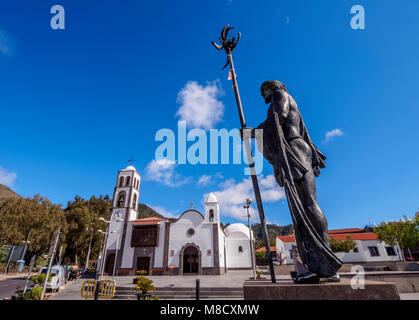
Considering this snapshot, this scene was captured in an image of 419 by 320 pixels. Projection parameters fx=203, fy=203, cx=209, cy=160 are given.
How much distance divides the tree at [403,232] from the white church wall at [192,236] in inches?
885

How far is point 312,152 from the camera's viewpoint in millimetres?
3848

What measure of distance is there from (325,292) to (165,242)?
82.5 feet

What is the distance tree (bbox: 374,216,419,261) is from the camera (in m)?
24.6

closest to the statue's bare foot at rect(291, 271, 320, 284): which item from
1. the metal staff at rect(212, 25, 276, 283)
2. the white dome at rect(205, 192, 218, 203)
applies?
the metal staff at rect(212, 25, 276, 283)

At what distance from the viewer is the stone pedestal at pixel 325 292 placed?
2254mm

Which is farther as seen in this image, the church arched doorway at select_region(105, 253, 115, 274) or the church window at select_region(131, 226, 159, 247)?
the church window at select_region(131, 226, 159, 247)

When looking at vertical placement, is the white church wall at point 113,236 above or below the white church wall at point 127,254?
above

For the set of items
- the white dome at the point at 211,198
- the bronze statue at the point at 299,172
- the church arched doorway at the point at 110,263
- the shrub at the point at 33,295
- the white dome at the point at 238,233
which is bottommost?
the shrub at the point at 33,295

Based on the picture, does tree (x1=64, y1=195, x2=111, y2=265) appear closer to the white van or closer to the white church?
the white church

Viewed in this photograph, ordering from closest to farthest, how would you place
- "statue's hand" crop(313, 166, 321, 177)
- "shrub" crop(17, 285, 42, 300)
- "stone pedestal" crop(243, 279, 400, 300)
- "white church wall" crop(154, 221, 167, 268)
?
1. "stone pedestal" crop(243, 279, 400, 300)
2. "statue's hand" crop(313, 166, 321, 177)
3. "shrub" crop(17, 285, 42, 300)
4. "white church wall" crop(154, 221, 167, 268)

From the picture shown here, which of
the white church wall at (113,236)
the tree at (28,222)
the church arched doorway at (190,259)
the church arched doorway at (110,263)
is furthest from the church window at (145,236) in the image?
the tree at (28,222)

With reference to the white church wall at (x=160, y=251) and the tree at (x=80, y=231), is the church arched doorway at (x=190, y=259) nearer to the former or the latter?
the white church wall at (x=160, y=251)

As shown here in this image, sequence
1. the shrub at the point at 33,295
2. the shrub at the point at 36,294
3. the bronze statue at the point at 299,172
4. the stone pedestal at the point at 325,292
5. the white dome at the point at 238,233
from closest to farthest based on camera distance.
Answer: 1. the stone pedestal at the point at 325,292
2. the bronze statue at the point at 299,172
3. the shrub at the point at 33,295
4. the shrub at the point at 36,294
5. the white dome at the point at 238,233
